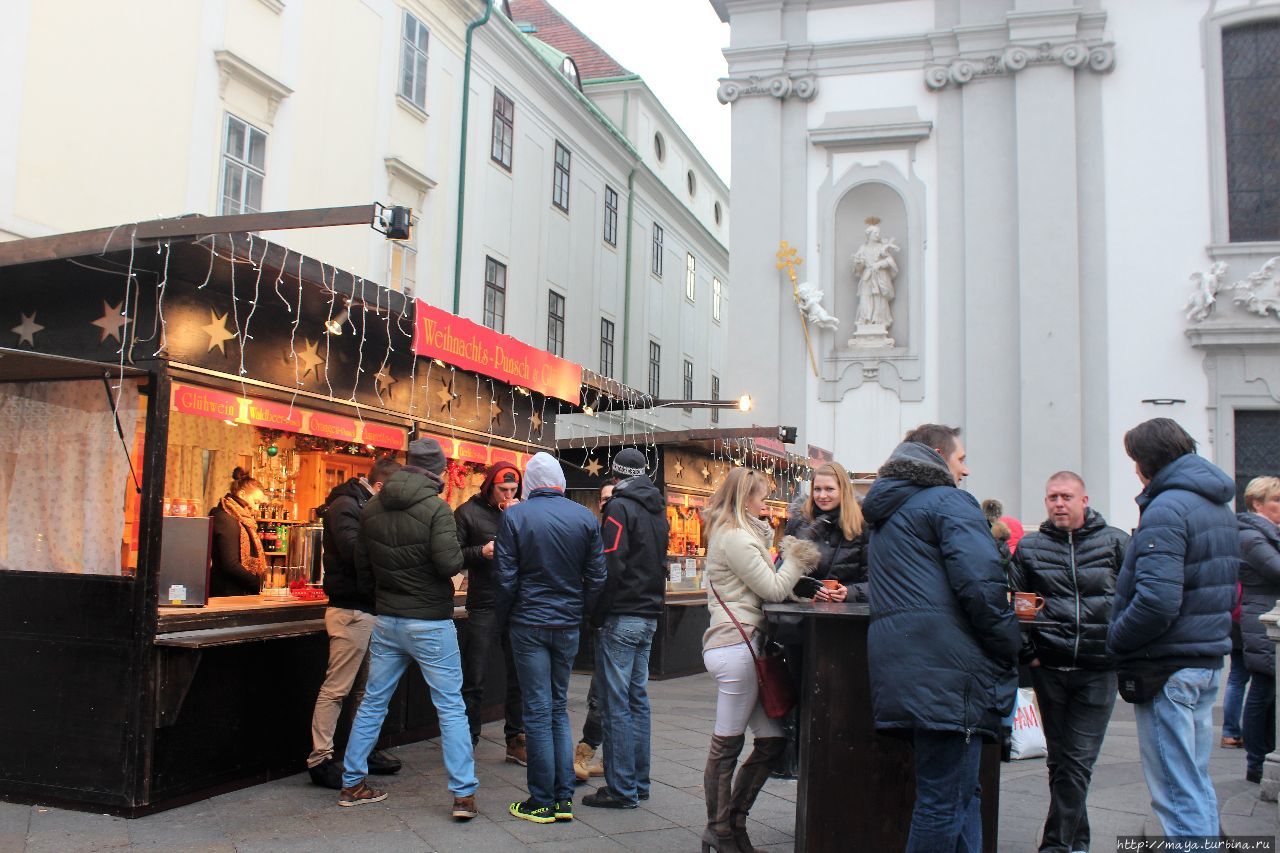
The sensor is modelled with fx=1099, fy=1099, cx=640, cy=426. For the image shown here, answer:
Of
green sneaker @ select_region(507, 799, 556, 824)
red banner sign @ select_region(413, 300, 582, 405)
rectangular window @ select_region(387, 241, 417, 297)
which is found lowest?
green sneaker @ select_region(507, 799, 556, 824)

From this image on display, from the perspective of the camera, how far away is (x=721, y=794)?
17.7 feet

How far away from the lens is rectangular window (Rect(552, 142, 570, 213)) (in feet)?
74.3

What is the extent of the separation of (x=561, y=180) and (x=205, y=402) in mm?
16863

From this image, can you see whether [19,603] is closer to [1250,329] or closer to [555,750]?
[555,750]

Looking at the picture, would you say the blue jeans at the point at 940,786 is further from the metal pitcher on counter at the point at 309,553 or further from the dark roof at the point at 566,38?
the dark roof at the point at 566,38

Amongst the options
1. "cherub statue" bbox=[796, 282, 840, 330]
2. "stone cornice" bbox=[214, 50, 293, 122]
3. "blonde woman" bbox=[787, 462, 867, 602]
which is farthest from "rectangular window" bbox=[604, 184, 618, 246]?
"blonde woman" bbox=[787, 462, 867, 602]

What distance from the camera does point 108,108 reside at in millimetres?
11828

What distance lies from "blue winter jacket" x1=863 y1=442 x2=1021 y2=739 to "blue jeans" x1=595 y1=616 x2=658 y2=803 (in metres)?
2.35

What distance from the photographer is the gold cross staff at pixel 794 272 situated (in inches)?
781

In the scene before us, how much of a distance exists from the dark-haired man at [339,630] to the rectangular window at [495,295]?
1258 centimetres

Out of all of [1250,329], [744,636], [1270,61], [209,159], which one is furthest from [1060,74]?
[744,636]

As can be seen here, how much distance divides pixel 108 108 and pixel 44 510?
6702mm

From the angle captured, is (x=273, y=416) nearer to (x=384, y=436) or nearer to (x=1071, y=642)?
(x=384, y=436)

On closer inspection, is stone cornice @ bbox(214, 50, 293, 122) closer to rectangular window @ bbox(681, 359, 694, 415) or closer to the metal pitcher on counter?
the metal pitcher on counter
